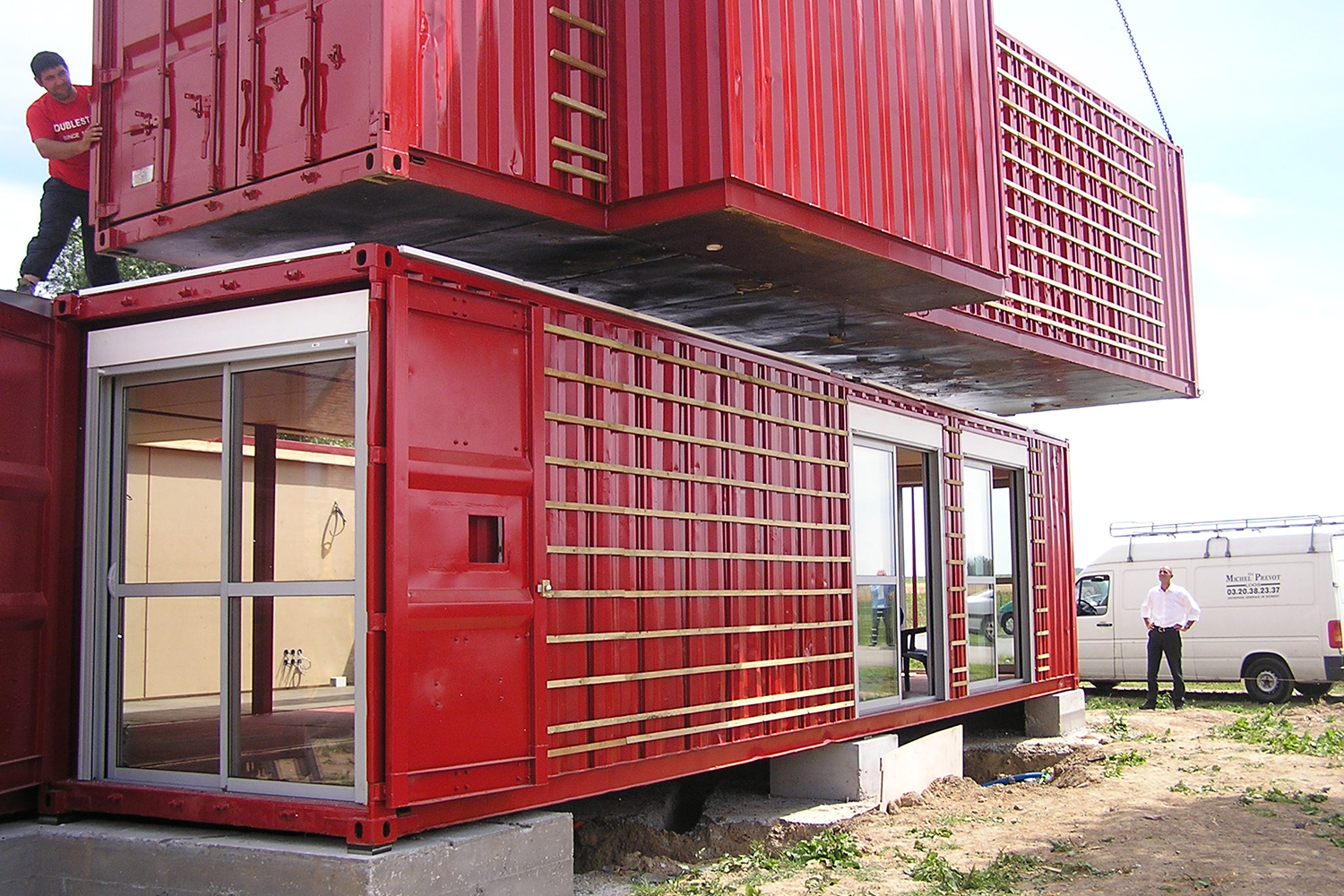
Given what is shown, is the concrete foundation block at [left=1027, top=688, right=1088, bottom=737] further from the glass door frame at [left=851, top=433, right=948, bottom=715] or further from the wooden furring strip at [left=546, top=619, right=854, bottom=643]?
the wooden furring strip at [left=546, top=619, right=854, bottom=643]

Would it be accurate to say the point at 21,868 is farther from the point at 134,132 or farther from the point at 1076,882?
the point at 1076,882

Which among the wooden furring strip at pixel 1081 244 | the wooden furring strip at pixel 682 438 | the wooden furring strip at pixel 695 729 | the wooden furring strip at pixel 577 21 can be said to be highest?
the wooden furring strip at pixel 577 21

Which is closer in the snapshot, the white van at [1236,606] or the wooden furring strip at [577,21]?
the wooden furring strip at [577,21]

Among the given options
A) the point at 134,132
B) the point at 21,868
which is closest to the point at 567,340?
the point at 134,132

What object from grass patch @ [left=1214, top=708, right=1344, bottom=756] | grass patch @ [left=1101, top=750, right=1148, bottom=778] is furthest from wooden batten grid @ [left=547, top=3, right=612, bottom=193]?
grass patch @ [left=1214, top=708, right=1344, bottom=756]

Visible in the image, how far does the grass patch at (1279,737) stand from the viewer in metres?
12.4

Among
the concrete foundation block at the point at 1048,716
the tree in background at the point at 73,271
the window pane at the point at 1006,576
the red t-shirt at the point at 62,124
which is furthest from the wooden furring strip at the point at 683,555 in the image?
the tree in background at the point at 73,271

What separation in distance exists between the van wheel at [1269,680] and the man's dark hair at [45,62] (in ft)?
53.3

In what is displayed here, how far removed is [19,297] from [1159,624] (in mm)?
14770

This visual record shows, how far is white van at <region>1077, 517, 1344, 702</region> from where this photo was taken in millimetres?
17078

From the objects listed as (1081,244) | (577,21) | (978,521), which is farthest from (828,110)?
(978,521)

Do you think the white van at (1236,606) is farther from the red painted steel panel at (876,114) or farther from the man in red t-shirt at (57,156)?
the man in red t-shirt at (57,156)

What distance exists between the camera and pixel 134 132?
7.20 metres

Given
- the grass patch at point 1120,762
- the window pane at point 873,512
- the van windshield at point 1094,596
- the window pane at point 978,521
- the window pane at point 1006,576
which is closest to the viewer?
the window pane at point 873,512
